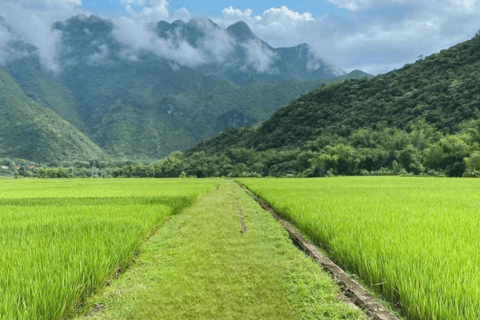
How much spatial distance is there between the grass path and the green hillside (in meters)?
138

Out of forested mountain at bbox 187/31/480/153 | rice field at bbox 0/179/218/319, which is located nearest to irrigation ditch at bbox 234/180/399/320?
rice field at bbox 0/179/218/319

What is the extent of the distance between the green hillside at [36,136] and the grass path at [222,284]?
138 m

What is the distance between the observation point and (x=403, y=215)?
23.9 feet

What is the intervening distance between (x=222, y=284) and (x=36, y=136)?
5979 inches

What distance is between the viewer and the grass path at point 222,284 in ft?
11.0

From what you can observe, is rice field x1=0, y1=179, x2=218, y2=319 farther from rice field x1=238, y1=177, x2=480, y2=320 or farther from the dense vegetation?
the dense vegetation

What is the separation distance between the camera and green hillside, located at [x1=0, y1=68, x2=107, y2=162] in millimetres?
122562

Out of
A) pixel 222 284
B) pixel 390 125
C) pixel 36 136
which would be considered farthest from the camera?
pixel 36 136

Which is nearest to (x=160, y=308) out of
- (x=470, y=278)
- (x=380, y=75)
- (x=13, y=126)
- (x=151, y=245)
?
(x=151, y=245)

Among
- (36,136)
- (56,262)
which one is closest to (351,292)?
(56,262)

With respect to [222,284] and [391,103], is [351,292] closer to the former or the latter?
[222,284]

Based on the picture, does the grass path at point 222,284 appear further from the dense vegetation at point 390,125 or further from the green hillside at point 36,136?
the green hillside at point 36,136

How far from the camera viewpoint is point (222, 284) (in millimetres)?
4148

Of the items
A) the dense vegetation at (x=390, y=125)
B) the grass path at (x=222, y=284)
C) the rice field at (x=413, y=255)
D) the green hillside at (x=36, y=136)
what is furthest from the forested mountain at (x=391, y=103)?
the green hillside at (x=36, y=136)
